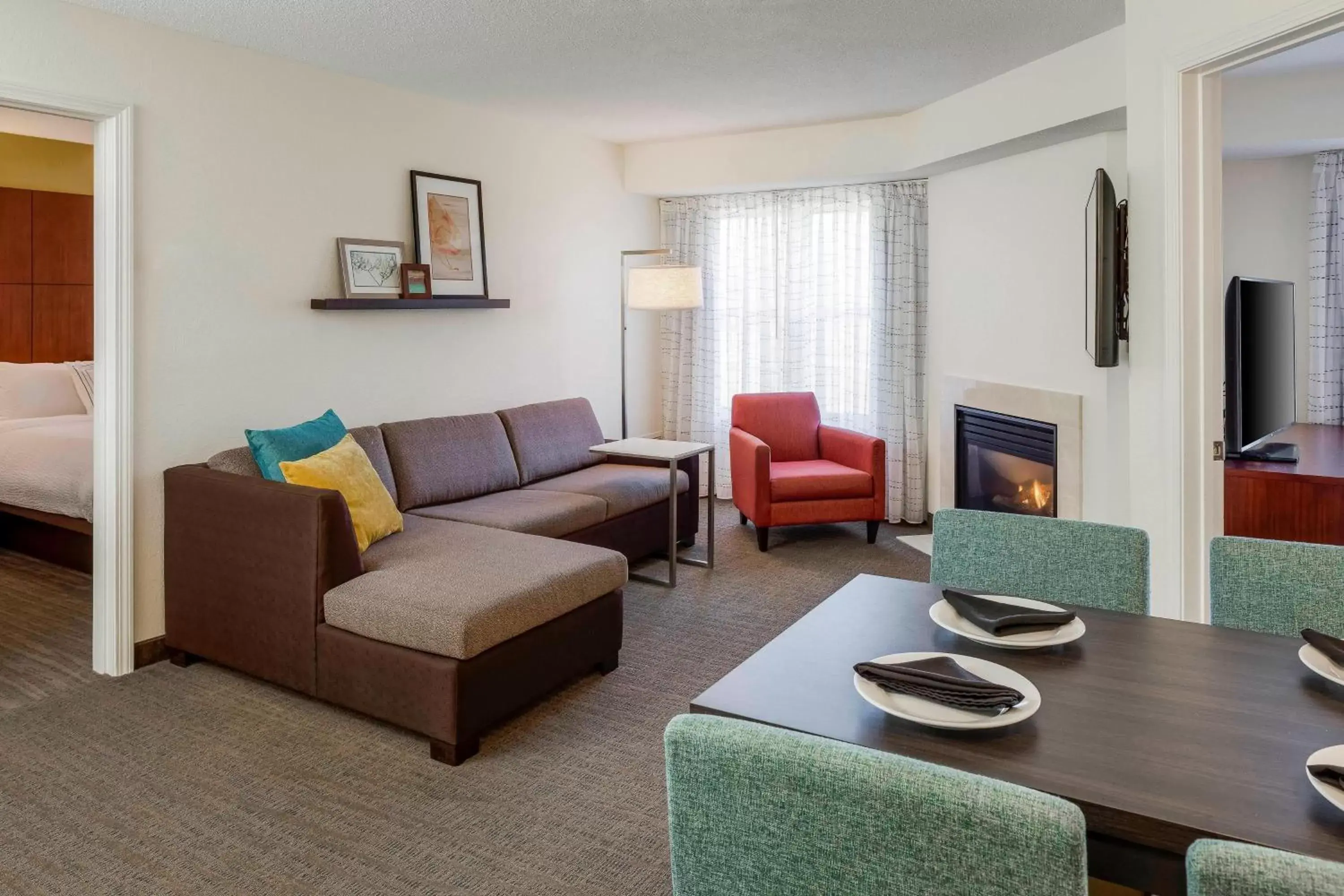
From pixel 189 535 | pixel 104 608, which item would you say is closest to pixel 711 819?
pixel 189 535

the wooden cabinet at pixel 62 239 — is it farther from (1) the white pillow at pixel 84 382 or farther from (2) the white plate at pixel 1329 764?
(2) the white plate at pixel 1329 764

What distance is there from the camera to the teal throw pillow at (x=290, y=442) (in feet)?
11.5

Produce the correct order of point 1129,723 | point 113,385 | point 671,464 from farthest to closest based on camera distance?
1. point 671,464
2. point 113,385
3. point 1129,723

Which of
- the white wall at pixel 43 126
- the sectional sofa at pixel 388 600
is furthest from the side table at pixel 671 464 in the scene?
the white wall at pixel 43 126

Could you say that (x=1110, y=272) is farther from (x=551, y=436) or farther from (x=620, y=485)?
(x=551, y=436)

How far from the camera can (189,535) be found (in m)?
3.48

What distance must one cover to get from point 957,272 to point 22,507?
533 cm

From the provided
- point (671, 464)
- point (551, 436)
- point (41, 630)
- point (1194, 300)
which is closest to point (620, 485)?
point (671, 464)

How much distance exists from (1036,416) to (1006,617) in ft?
11.0

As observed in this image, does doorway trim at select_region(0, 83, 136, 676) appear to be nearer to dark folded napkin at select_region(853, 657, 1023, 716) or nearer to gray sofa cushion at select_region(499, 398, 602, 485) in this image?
gray sofa cushion at select_region(499, 398, 602, 485)

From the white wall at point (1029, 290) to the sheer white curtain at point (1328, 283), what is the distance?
→ 1364mm

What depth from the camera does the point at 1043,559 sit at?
81.4 inches

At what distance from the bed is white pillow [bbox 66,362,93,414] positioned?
22 cm

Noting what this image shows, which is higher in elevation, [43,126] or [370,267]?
[43,126]
